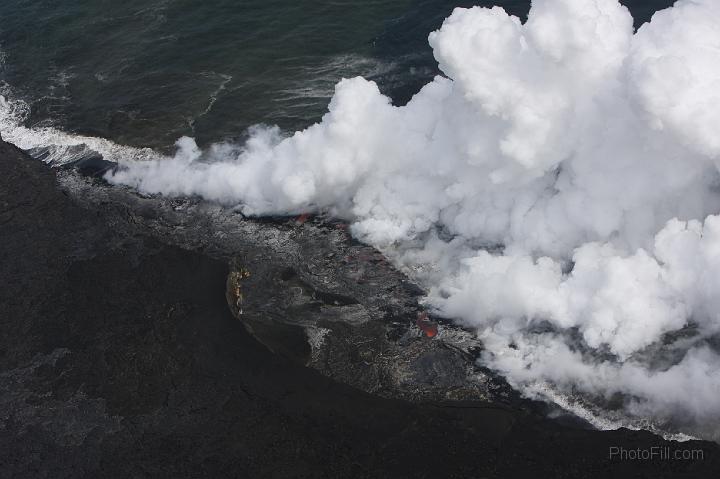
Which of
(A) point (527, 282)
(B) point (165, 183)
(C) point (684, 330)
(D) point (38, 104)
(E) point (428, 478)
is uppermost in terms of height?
(D) point (38, 104)

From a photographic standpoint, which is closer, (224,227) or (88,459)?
(88,459)

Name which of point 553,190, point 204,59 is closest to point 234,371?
point 553,190

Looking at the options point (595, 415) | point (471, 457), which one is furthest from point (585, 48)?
point (471, 457)

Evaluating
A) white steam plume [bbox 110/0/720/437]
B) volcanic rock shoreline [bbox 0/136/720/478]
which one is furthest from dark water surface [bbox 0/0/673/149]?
volcanic rock shoreline [bbox 0/136/720/478]

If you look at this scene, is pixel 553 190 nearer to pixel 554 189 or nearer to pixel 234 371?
pixel 554 189

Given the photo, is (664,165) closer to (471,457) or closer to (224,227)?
(471,457)

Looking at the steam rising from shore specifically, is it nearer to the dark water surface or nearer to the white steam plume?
the white steam plume
